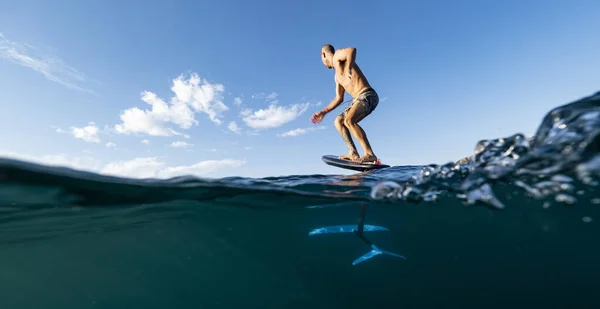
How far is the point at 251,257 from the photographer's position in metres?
31.7

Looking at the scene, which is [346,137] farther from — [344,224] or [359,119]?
[344,224]

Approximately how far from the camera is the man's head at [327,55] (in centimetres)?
788

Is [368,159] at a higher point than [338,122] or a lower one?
lower

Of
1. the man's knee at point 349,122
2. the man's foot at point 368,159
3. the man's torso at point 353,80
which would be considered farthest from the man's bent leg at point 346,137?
the man's torso at point 353,80

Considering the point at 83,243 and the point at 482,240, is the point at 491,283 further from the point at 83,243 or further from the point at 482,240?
the point at 83,243

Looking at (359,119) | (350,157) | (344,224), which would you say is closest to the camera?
(359,119)

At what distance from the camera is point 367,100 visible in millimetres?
7043

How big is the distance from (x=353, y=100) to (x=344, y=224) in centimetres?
1444

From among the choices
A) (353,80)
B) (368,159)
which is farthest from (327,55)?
(368,159)

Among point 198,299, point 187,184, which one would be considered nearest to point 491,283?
point 187,184

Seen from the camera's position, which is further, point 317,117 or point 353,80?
point 317,117

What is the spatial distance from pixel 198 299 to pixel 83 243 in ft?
150

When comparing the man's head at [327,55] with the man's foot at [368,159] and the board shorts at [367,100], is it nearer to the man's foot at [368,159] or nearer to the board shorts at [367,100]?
the board shorts at [367,100]

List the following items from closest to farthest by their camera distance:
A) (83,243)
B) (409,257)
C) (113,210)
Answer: (113,210), (83,243), (409,257)
